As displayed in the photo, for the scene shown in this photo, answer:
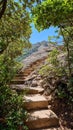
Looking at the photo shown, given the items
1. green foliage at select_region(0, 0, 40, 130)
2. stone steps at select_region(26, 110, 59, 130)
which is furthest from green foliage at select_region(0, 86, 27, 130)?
stone steps at select_region(26, 110, 59, 130)

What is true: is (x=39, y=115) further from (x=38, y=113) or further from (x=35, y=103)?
(x=35, y=103)

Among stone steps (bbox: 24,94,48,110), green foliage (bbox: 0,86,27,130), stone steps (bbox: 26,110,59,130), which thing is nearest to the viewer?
green foliage (bbox: 0,86,27,130)

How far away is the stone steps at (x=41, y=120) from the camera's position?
246 inches

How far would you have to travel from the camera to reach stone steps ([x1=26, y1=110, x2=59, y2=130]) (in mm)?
6254

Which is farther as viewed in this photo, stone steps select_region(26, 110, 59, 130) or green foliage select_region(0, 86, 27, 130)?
stone steps select_region(26, 110, 59, 130)

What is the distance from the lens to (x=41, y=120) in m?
6.37

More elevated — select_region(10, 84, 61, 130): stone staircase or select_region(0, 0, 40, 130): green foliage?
select_region(0, 0, 40, 130): green foliage

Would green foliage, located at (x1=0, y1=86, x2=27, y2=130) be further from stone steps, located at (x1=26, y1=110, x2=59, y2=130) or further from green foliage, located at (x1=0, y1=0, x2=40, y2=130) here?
stone steps, located at (x1=26, y1=110, x2=59, y2=130)

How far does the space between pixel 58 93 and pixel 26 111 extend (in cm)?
132

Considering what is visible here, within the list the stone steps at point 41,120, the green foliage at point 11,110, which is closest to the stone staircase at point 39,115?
the stone steps at point 41,120

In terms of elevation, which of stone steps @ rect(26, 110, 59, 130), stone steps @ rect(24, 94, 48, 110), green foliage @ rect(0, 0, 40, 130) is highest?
green foliage @ rect(0, 0, 40, 130)

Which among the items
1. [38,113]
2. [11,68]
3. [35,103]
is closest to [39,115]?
[38,113]

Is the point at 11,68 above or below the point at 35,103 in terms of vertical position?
above

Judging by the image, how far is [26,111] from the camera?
21.0 ft
